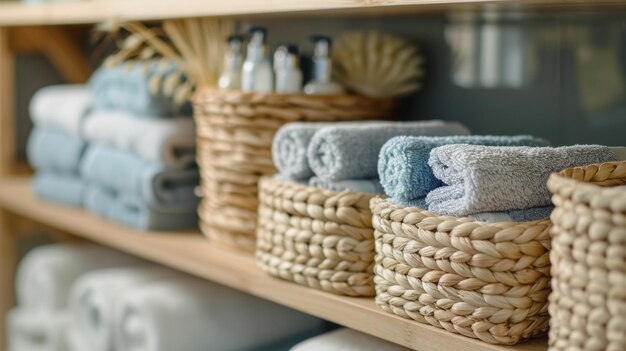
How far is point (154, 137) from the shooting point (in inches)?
45.8

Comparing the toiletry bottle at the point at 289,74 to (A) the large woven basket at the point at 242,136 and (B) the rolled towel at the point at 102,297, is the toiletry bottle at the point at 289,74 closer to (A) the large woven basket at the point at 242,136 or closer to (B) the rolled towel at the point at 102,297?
(A) the large woven basket at the point at 242,136

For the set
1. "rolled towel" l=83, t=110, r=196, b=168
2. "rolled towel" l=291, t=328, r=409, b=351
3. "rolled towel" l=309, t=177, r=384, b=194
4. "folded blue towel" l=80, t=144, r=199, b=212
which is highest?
"rolled towel" l=83, t=110, r=196, b=168

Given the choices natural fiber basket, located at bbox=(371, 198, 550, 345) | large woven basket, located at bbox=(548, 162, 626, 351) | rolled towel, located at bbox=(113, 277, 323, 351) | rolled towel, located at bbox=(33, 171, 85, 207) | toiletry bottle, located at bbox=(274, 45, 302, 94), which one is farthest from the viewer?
rolled towel, located at bbox=(33, 171, 85, 207)

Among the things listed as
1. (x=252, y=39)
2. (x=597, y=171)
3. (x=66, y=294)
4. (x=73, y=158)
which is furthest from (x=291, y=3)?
(x=66, y=294)

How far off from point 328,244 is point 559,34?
39cm

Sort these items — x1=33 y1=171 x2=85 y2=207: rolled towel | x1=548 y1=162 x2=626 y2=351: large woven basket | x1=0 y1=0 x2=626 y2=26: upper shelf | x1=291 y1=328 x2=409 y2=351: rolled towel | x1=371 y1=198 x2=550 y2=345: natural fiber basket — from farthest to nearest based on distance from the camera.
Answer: x1=33 y1=171 x2=85 y2=207: rolled towel → x1=291 y1=328 x2=409 y2=351: rolled towel → x1=0 y1=0 x2=626 y2=26: upper shelf → x1=371 y1=198 x2=550 y2=345: natural fiber basket → x1=548 y1=162 x2=626 y2=351: large woven basket

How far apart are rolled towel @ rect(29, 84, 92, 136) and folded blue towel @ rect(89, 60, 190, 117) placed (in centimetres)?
10

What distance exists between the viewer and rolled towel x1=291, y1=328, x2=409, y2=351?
0.90m

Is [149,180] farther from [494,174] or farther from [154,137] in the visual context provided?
[494,174]

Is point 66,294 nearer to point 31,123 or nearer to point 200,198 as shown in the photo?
point 200,198

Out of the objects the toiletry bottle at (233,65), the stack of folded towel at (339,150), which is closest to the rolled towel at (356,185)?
the stack of folded towel at (339,150)

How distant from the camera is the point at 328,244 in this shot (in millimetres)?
843

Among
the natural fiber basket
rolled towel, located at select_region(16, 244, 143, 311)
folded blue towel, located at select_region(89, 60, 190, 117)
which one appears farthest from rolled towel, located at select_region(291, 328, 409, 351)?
rolled towel, located at select_region(16, 244, 143, 311)

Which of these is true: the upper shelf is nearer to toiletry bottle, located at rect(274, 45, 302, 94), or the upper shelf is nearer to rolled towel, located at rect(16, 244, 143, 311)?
toiletry bottle, located at rect(274, 45, 302, 94)
